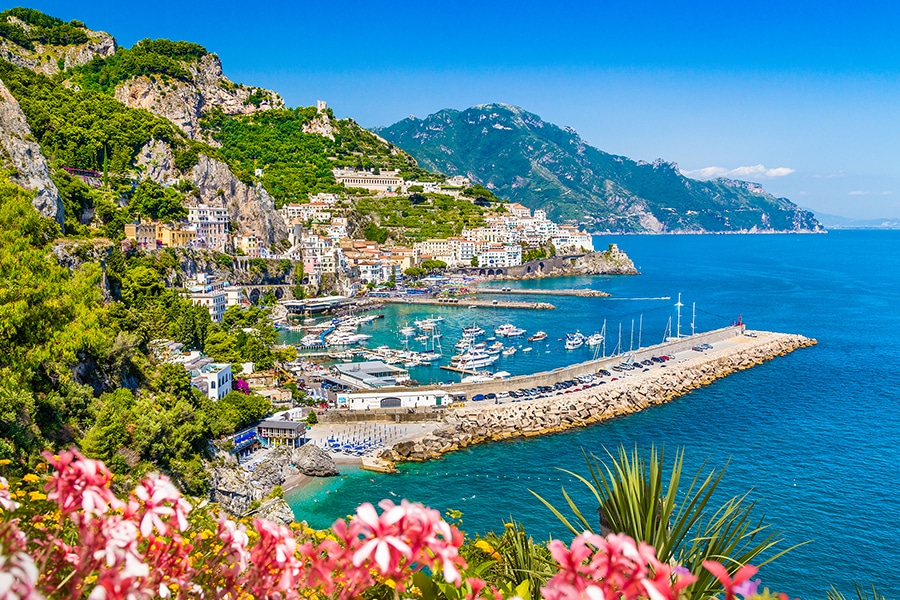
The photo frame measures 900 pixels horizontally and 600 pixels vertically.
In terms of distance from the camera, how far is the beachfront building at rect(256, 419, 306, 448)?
17.6 metres

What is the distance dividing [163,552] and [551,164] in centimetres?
19678

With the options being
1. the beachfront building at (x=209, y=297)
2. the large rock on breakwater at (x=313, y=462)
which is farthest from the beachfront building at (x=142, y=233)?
the large rock on breakwater at (x=313, y=462)

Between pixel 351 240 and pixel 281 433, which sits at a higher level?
pixel 351 240

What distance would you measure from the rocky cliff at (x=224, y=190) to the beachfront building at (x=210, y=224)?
2698 mm

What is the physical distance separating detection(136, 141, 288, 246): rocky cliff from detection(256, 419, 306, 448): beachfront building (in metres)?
31.3

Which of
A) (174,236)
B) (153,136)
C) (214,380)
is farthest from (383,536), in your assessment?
(153,136)

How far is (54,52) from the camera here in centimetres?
5947

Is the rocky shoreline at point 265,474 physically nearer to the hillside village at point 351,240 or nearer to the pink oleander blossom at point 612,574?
the pink oleander blossom at point 612,574

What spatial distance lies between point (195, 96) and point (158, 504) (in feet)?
240

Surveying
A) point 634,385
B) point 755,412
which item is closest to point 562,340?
point 634,385

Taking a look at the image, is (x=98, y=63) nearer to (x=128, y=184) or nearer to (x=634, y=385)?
(x=128, y=184)

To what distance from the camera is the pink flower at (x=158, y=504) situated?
139cm

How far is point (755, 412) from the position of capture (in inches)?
888

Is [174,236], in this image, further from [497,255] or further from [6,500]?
[6,500]
